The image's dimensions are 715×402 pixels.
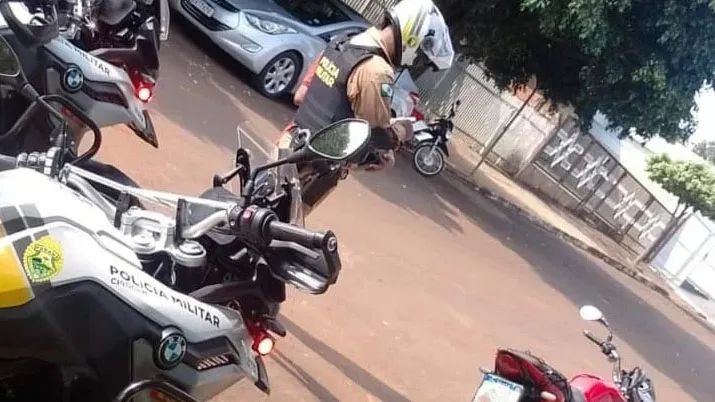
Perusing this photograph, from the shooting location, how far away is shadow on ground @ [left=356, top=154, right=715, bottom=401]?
1096 centimetres

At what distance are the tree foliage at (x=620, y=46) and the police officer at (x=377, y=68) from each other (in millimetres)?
6955

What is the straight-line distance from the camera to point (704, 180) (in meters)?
16.9

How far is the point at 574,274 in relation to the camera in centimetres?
1265

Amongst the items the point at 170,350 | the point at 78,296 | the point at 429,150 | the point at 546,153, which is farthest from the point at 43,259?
the point at 546,153

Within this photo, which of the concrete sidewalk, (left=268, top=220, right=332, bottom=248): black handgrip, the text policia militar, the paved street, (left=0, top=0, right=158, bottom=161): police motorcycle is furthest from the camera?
the concrete sidewalk

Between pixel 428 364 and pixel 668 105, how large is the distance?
6725mm

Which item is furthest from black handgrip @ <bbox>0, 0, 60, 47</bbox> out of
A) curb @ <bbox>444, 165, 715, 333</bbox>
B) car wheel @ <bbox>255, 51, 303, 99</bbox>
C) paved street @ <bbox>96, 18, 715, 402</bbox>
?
curb @ <bbox>444, 165, 715, 333</bbox>

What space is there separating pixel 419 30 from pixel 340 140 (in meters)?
2.08

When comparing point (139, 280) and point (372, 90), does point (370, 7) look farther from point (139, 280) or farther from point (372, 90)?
point (139, 280)

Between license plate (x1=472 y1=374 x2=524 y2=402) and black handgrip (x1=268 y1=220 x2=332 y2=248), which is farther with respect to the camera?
license plate (x1=472 y1=374 x2=524 y2=402)

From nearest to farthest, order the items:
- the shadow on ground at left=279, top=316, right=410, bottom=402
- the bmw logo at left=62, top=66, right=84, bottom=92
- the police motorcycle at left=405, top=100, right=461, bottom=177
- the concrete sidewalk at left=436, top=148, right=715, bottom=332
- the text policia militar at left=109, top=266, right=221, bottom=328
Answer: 1. the text policia militar at left=109, top=266, right=221, bottom=328
2. the bmw logo at left=62, top=66, right=84, bottom=92
3. the shadow on ground at left=279, top=316, right=410, bottom=402
4. the police motorcycle at left=405, top=100, right=461, bottom=177
5. the concrete sidewalk at left=436, top=148, right=715, bottom=332

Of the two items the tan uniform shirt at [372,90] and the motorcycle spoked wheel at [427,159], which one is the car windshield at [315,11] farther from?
the tan uniform shirt at [372,90]

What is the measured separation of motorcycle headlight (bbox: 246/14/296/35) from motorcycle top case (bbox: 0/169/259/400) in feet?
30.2

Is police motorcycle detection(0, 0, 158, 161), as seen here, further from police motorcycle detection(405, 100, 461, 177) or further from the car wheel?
police motorcycle detection(405, 100, 461, 177)
